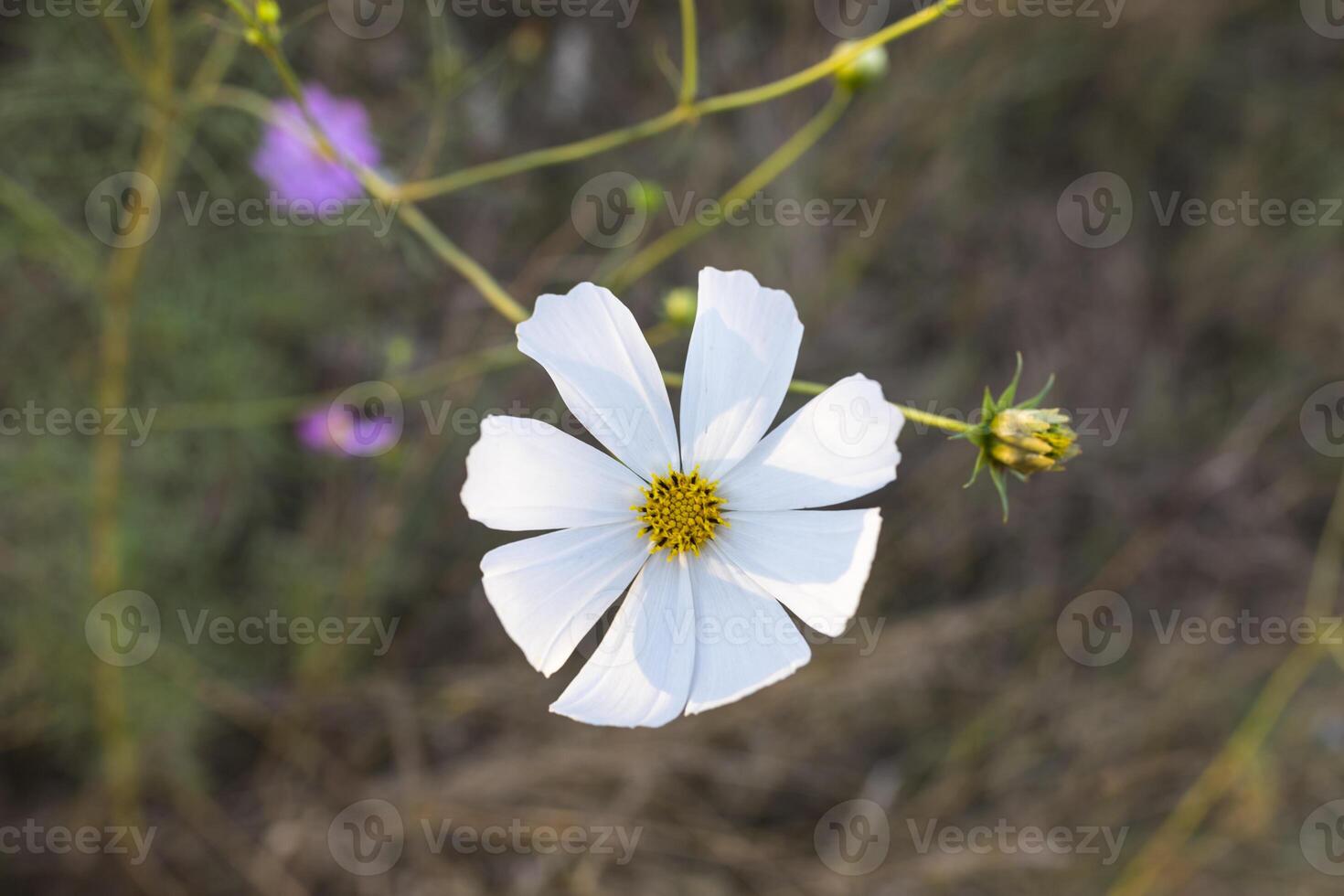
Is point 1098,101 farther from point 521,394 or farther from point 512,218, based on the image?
point 521,394

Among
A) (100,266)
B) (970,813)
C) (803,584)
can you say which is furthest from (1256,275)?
(100,266)
